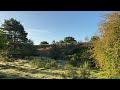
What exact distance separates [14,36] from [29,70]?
2261 millimetres

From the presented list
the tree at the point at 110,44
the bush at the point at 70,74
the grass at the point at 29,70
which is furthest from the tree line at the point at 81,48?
the bush at the point at 70,74

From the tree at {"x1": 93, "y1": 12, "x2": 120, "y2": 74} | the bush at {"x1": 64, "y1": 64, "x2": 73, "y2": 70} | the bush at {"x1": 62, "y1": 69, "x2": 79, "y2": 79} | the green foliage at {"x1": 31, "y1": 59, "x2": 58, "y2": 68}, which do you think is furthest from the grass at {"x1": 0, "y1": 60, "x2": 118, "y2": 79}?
the tree at {"x1": 93, "y1": 12, "x2": 120, "y2": 74}

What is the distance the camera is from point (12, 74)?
35.5ft

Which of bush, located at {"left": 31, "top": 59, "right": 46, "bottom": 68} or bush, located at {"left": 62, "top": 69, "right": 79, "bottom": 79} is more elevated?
bush, located at {"left": 31, "top": 59, "right": 46, "bottom": 68}

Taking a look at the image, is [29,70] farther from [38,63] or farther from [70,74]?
[70,74]

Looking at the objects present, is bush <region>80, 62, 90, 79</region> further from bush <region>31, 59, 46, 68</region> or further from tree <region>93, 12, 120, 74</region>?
bush <region>31, 59, 46, 68</region>

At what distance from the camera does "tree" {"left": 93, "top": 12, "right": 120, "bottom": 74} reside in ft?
31.4

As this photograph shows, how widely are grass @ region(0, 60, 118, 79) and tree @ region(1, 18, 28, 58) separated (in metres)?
0.63

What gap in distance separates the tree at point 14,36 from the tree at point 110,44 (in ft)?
12.1

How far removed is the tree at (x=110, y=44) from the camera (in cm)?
959

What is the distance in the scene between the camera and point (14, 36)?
12898mm

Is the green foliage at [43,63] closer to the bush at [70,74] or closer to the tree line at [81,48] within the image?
the tree line at [81,48]
